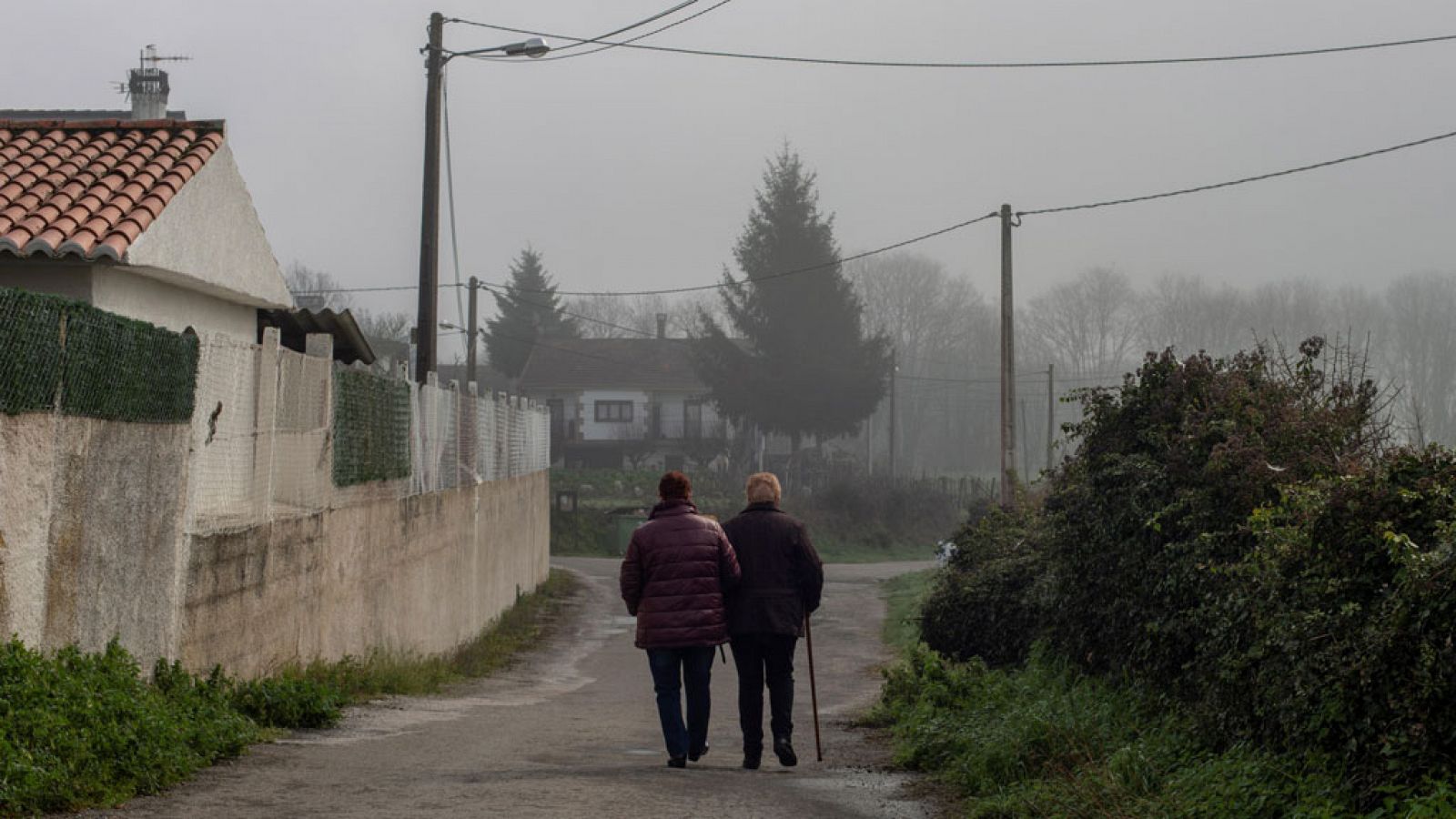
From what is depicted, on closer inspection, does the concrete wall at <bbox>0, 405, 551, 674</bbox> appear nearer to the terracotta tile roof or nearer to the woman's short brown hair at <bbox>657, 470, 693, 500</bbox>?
the woman's short brown hair at <bbox>657, 470, 693, 500</bbox>

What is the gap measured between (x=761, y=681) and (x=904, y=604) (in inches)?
842

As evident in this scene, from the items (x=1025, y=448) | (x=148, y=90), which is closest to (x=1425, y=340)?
(x=1025, y=448)

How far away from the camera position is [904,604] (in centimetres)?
3133

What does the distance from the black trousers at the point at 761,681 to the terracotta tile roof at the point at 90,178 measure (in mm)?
7439

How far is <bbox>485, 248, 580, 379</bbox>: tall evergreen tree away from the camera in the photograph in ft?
295

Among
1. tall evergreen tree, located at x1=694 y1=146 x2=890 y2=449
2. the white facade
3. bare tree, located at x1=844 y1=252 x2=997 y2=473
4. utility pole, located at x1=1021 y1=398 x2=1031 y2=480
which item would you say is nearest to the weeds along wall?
the white facade

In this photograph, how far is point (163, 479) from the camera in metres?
10.3

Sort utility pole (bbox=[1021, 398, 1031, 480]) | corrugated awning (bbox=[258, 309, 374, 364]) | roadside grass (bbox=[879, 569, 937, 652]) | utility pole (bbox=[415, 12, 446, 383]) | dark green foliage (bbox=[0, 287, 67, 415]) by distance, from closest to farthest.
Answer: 1. dark green foliage (bbox=[0, 287, 67, 415])
2. corrugated awning (bbox=[258, 309, 374, 364])
3. utility pole (bbox=[415, 12, 446, 383])
4. roadside grass (bbox=[879, 569, 937, 652])
5. utility pole (bbox=[1021, 398, 1031, 480])

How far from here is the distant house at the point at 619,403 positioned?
74.2m

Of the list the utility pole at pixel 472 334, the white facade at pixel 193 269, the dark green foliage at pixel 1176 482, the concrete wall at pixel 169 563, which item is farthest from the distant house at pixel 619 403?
the dark green foliage at pixel 1176 482

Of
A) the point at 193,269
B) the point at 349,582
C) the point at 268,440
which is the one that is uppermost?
the point at 193,269

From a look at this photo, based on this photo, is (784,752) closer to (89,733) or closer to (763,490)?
(763,490)

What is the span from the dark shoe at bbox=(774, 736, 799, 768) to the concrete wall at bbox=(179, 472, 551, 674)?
3907mm

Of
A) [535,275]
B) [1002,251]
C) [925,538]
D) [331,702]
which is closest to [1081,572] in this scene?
[331,702]
